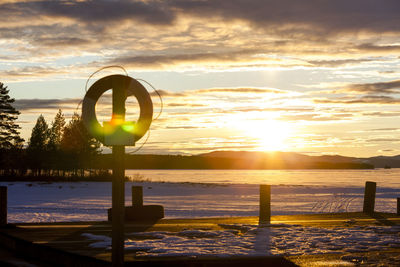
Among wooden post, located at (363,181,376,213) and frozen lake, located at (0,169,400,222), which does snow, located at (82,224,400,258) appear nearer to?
wooden post, located at (363,181,376,213)

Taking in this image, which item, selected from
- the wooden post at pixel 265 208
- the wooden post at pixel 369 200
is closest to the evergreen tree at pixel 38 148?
the wooden post at pixel 369 200

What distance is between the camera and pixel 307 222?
49.8 feet

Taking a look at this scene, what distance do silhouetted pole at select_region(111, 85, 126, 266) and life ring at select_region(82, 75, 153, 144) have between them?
301 mm

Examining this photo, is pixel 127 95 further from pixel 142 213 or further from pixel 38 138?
pixel 38 138

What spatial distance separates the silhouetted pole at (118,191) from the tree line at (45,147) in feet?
286

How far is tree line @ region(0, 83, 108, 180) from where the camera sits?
10475cm

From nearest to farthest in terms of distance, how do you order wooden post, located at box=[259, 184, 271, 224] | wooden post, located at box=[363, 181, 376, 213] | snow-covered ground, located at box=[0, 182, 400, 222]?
wooden post, located at box=[259, 184, 271, 224] → wooden post, located at box=[363, 181, 376, 213] → snow-covered ground, located at box=[0, 182, 400, 222]

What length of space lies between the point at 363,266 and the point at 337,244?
2.05m

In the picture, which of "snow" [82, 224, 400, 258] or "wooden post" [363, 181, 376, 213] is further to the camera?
"wooden post" [363, 181, 376, 213]

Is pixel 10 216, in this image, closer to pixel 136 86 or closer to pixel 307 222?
pixel 307 222

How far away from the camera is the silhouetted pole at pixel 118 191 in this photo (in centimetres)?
857

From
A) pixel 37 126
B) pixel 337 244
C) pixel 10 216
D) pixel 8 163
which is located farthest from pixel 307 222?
pixel 37 126

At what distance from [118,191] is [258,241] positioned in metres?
3.73

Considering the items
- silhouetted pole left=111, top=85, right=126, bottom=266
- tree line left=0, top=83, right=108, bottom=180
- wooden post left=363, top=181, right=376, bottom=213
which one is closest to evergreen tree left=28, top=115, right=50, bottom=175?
Answer: tree line left=0, top=83, right=108, bottom=180
